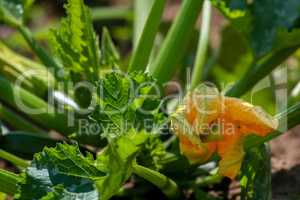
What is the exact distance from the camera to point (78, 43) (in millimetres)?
1544

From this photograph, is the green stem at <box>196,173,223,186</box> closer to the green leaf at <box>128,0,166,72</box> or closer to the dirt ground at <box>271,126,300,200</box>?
the dirt ground at <box>271,126,300,200</box>

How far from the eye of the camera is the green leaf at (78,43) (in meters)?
1.51

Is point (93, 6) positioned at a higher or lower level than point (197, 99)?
higher

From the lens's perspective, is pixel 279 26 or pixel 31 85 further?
pixel 31 85

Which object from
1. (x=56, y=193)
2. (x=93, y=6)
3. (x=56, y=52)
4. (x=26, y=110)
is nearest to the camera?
(x=56, y=193)

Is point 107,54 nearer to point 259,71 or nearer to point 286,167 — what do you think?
point 259,71

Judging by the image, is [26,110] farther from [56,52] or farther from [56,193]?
[56,193]

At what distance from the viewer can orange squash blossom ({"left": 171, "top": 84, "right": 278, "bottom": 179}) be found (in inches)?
52.0

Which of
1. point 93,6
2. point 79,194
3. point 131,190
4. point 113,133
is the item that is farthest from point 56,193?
point 93,6

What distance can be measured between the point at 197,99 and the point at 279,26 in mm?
342

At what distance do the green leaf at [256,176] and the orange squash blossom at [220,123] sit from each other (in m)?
0.10

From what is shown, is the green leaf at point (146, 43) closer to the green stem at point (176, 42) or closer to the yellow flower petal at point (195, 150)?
the green stem at point (176, 42)

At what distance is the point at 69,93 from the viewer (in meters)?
1.75

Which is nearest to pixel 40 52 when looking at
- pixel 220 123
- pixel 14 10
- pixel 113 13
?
pixel 14 10
